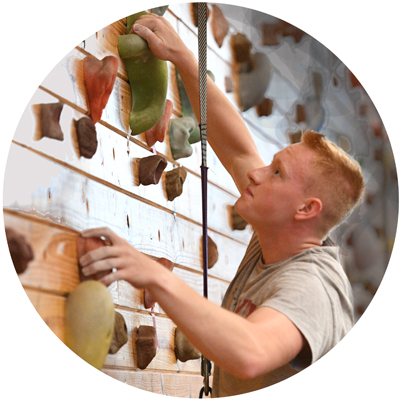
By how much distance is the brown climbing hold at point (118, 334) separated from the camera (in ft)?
2.46

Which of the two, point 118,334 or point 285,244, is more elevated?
point 285,244

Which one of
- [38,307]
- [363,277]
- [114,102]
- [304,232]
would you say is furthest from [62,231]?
[363,277]

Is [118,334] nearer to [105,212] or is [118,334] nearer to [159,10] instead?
[105,212]

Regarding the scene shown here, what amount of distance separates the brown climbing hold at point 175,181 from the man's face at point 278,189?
0.32ft

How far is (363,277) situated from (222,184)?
0.84 ft

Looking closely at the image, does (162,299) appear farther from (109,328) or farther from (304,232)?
(304,232)

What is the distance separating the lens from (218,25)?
885 mm

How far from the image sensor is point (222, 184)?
0.86 m

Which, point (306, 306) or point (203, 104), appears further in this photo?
point (203, 104)

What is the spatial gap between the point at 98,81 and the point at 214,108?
184 millimetres

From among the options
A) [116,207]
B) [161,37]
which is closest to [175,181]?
[116,207]

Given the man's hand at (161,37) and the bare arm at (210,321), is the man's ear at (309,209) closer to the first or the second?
the bare arm at (210,321)

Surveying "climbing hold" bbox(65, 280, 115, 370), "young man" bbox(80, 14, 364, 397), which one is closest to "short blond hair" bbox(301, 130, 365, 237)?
"young man" bbox(80, 14, 364, 397)

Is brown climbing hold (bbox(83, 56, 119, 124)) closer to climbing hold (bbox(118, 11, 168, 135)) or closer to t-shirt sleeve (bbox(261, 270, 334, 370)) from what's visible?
climbing hold (bbox(118, 11, 168, 135))
